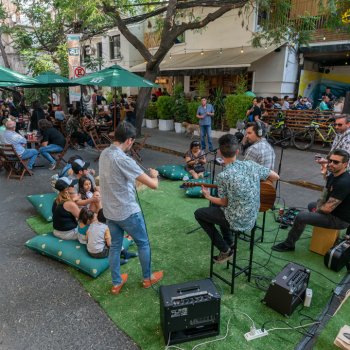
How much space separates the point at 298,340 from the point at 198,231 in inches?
89.2

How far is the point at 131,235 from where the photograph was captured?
3109 millimetres

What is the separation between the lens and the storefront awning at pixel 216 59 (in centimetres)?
1244

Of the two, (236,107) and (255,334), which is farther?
(236,107)

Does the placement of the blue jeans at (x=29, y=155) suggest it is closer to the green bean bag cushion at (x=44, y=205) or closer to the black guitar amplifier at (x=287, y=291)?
the green bean bag cushion at (x=44, y=205)

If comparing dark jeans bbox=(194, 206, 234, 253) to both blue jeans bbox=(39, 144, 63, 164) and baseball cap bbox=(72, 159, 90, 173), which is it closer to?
baseball cap bbox=(72, 159, 90, 173)

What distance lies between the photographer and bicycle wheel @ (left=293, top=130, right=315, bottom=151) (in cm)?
1036

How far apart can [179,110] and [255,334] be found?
12.1m

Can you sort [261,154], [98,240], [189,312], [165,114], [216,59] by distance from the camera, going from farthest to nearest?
[165,114], [216,59], [261,154], [98,240], [189,312]

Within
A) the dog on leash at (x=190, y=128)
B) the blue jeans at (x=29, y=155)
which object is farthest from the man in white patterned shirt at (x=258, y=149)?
the dog on leash at (x=190, y=128)

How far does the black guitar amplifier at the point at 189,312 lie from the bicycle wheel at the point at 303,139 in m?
8.91

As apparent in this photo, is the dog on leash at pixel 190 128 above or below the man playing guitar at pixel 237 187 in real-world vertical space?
below

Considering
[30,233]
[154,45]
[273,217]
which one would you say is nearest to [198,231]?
[273,217]

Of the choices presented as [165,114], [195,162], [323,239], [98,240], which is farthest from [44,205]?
[165,114]

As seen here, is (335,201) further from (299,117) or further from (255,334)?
(299,117)
